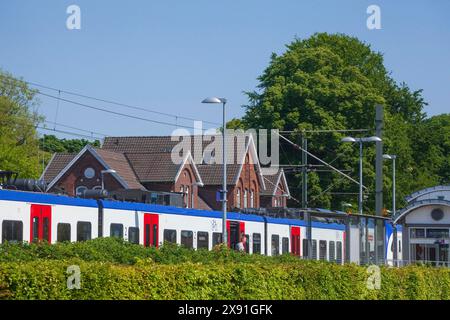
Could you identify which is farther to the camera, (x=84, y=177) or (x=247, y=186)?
(x=247, y=186)

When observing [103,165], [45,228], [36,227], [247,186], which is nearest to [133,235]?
[45,228]

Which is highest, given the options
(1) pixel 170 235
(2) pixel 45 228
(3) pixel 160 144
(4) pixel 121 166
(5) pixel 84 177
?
(3) pixel 160 144

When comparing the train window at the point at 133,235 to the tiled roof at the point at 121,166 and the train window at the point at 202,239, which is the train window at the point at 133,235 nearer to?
the train window at the point at 202,239

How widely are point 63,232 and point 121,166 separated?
150 ft

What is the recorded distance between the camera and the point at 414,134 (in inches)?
3639

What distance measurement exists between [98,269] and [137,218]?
776 inches

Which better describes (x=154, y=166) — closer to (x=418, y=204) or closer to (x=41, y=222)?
(x=418, y=204)

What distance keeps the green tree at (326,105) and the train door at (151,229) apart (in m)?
38.3

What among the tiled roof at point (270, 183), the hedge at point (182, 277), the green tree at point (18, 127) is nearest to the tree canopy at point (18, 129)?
the green tree at point (18, 127)

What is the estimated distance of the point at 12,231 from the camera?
88.1ft

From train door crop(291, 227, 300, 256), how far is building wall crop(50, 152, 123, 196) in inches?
931

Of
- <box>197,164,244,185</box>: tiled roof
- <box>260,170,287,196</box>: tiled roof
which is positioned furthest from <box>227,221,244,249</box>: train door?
<box>260,170,287,196</box>: tiled roof

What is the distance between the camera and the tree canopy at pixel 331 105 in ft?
248

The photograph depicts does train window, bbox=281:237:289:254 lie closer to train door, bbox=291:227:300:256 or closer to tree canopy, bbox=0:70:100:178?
train door, bbox=291:227:300:256
